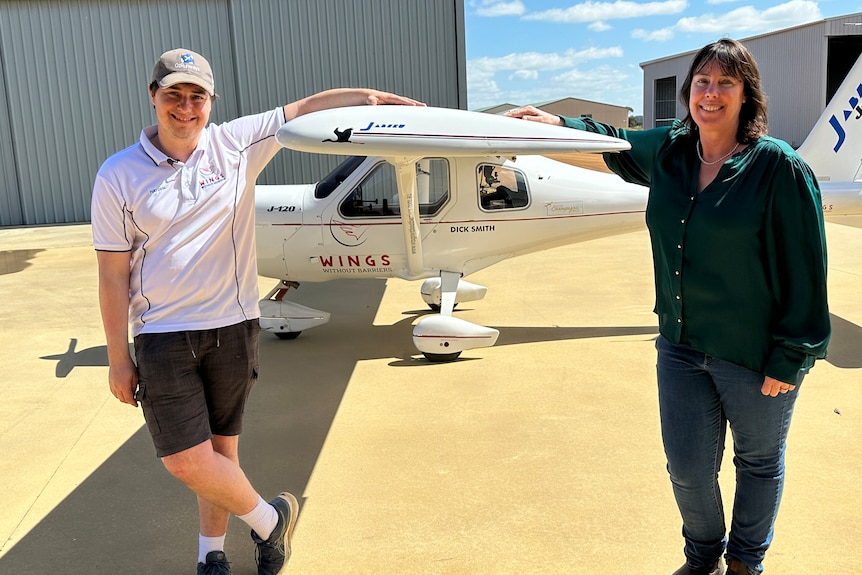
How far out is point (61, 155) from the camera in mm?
18359

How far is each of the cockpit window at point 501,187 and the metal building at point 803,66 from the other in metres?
30.2

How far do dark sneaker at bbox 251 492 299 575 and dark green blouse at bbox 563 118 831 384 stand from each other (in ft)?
5.65

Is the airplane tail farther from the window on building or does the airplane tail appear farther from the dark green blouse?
the window on building

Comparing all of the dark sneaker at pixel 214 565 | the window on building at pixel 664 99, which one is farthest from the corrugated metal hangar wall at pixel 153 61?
the window on building at pixel 664 99

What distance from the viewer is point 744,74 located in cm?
221

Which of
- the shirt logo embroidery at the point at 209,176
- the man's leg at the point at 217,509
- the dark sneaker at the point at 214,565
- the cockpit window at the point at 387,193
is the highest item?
the shirt logo embroidery at the point at 209,176

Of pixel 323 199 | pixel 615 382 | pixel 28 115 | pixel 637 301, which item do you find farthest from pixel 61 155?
pixel 615 382

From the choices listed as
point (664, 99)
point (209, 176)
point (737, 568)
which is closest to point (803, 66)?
point (664, 99)

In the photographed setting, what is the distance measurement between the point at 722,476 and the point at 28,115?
19593mm

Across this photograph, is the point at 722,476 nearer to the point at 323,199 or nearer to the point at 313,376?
the point at 313,376

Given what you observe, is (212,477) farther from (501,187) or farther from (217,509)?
(501,187)

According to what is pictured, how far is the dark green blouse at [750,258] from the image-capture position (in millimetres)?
2115

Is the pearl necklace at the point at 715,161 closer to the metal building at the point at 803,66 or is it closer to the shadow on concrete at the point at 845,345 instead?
the shadow on concrete at the point at 845,345

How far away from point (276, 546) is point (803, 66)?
39.6m
